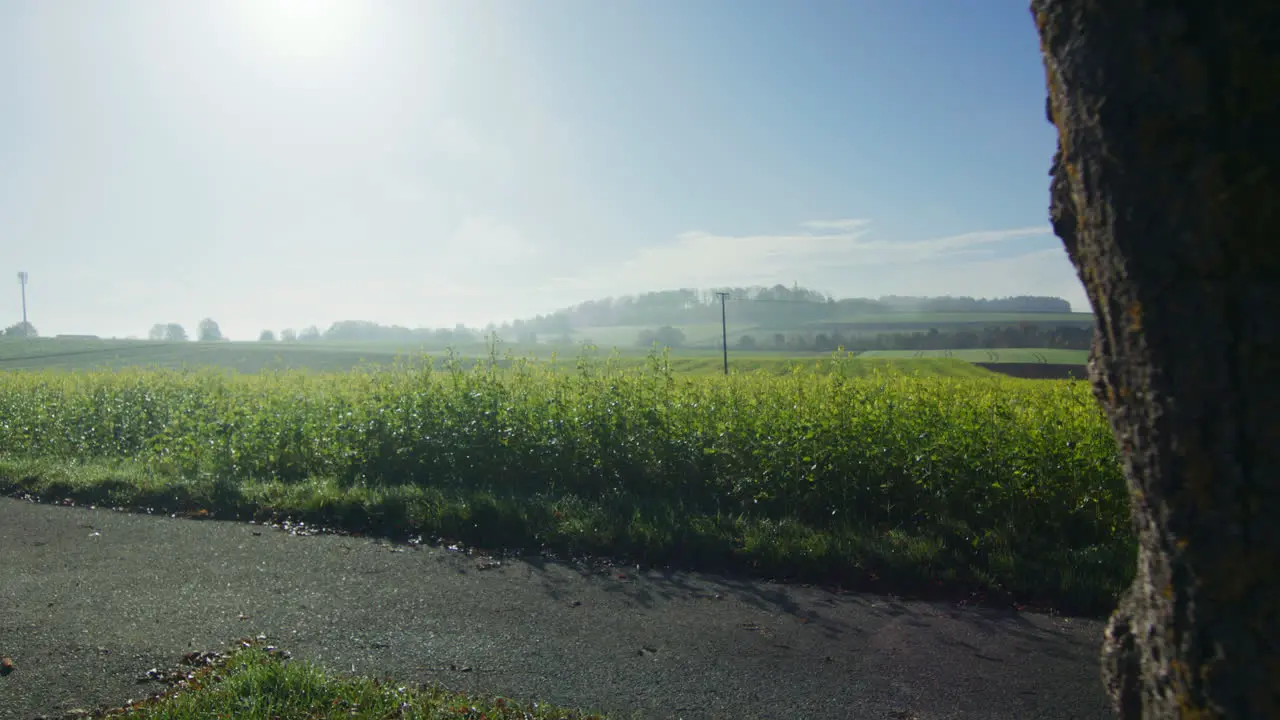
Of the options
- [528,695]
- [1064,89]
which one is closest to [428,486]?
[528,695]

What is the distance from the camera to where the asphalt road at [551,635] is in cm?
421

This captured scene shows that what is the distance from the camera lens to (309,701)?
3.94m

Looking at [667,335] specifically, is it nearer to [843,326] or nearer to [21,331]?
[843,326]

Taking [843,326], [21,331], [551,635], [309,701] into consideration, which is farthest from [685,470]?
[21,331]

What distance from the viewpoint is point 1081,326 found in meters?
17.8

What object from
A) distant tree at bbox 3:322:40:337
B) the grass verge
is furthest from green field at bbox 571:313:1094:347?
distant tree at bbox 3:322:40:337

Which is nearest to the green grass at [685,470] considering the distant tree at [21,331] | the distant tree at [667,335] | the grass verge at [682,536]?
the grass verge at [682,536]

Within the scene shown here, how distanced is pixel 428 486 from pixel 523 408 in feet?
5.03

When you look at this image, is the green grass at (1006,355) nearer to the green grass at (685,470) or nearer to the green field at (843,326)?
the green field at (843,326)

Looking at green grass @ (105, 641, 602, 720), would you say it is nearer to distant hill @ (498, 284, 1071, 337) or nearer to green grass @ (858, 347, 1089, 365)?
green grass @ (858, 347, 1089, 365)

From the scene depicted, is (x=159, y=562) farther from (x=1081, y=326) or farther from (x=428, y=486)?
(x=1081, y=326)

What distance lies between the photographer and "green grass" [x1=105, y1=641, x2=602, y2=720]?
383 centimetres

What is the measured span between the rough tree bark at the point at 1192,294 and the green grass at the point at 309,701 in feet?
9.82

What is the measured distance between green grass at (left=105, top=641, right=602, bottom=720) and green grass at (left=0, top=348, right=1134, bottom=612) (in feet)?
9.09
